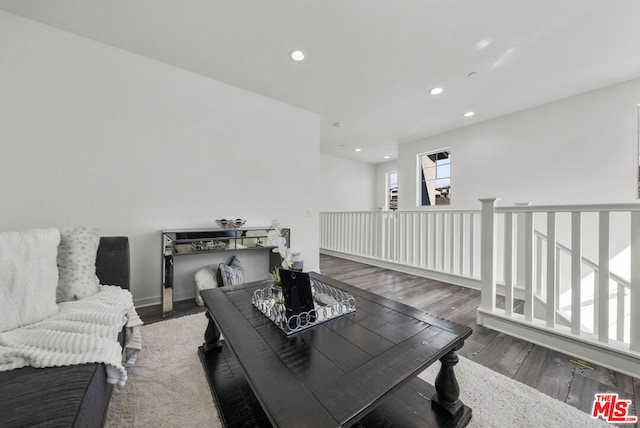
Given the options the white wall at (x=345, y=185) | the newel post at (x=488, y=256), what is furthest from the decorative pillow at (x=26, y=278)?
the white wall at (x=345, y=185)

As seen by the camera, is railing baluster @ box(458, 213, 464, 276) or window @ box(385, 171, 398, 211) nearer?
railing baluster @ box(458, 213, 464, 276)

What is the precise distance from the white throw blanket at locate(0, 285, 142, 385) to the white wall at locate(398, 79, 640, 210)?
4.90m

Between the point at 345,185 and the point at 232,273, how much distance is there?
4.62 meters

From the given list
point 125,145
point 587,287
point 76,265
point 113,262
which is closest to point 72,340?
point 76,265

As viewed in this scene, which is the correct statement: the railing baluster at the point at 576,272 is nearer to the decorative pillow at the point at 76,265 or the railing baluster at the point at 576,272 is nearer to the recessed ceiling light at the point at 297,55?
the recessed ceiling light at the point at 297,55

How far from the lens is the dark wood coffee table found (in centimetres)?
63

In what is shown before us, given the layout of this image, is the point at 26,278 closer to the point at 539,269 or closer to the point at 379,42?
the point at 379,42

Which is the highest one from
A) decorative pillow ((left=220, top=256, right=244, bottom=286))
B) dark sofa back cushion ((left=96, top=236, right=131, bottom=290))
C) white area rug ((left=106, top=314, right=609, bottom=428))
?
dark sofa back cushion ((left=96, top=236, right=131, bottom=290))

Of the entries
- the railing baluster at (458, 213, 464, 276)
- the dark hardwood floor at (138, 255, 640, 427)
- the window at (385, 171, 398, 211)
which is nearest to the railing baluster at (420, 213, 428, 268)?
the railing baluster at (458, 213, 464, 276)

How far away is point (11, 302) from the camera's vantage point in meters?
1.04

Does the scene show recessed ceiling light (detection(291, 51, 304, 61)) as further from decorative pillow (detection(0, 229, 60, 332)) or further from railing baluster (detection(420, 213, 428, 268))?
railing baluster (detection(420, 213, 428, 268))

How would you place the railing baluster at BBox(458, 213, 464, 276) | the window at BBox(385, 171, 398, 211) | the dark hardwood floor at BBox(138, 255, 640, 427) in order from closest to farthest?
1. the dark hardwood floor at BBox(138, 255, 640, 427)
2. the railing baluster at BBox(458, 213, 464, 276)
3. the window at BBox(385, 171, 398, 211)

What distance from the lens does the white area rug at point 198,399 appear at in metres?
1.03

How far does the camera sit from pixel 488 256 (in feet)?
6.72
